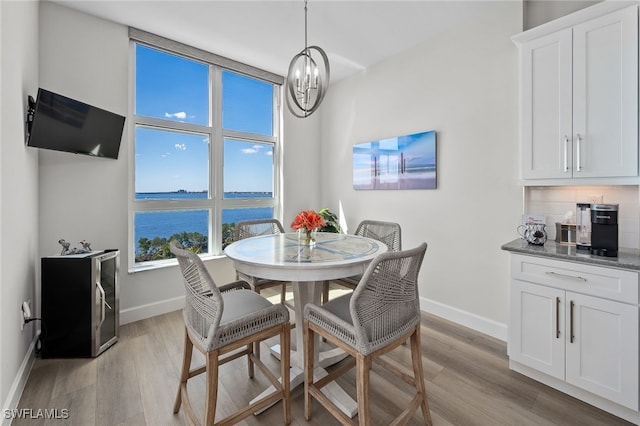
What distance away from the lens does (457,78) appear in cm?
280

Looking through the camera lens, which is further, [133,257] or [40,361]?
[133,257]

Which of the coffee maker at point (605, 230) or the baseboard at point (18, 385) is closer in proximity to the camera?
the baseboard at point (18, 385)

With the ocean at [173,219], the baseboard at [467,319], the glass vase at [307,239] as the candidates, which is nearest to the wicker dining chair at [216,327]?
the glass vase at [307,239]

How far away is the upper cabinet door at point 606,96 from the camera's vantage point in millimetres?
1740

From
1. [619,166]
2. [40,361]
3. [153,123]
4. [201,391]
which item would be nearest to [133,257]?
[40,361]

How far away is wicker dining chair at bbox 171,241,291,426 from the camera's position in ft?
4.46

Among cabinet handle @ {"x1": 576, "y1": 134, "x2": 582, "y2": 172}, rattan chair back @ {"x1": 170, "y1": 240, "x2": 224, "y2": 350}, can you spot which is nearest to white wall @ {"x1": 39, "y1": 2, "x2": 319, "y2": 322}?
rattan chair back @ {"x1": 170, "y1": 240, "x2": 224, "y2": 350}

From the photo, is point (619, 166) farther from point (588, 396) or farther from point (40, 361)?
point (40, 361)

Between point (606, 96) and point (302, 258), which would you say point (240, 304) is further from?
point (606, 96)

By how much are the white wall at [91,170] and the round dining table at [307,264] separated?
1500mm

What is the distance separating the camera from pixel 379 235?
2.74 metres

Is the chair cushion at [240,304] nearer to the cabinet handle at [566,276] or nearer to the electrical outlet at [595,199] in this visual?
the cabinet handle at [566,276]

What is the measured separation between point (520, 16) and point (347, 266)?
2574 mm

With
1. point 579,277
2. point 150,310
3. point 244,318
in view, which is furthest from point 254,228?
point 579,277
